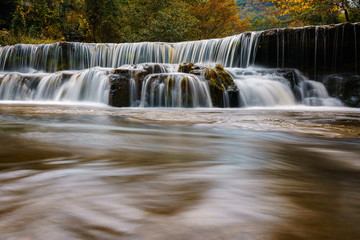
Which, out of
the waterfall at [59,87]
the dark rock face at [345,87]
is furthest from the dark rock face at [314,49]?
the waterfall at [59,87]

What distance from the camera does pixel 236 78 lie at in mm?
10117

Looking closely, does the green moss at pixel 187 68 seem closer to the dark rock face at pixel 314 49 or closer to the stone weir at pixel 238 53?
the stone weir at pixel 238 53

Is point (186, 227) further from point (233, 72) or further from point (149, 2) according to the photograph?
point (149, 2)

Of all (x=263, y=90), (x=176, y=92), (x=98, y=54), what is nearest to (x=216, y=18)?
(x=98, y=54)

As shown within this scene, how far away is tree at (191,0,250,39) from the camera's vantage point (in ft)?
77.6

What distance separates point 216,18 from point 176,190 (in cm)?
2539

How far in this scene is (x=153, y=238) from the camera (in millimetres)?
813

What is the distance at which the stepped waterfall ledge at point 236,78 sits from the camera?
8.57 meters

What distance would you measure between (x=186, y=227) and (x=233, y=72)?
10542mm

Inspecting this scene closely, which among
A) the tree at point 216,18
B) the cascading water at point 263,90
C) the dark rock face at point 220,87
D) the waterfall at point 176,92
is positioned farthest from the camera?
the tree at point 216,18

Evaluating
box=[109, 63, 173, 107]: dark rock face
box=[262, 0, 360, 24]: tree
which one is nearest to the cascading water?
box=[109, 63, 173, 107]: dark rock face

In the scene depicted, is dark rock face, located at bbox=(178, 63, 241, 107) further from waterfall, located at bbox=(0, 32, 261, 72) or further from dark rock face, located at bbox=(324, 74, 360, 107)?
waterfall, located at bbox=(0, 32, 261, 72)

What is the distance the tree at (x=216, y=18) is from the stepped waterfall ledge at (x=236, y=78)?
975 cm

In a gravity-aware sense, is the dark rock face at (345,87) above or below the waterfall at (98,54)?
below
